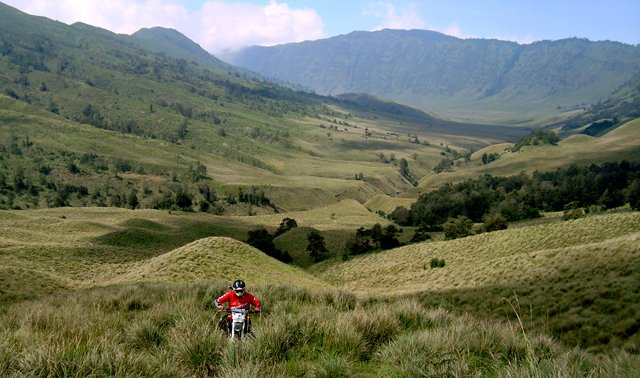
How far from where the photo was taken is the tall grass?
668cm

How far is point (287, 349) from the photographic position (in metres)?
8.60

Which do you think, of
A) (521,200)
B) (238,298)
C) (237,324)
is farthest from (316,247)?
(237,324)

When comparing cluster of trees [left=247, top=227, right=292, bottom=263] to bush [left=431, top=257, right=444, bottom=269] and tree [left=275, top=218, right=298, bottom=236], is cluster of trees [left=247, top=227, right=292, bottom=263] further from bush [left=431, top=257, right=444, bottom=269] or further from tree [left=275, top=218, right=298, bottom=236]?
bush [left=431, top=257, right=444, bottom=269]

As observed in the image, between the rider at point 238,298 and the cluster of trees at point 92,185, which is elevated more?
the rider at point 238,298

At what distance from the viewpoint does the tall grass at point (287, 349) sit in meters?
6.68

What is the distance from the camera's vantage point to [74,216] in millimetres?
100125

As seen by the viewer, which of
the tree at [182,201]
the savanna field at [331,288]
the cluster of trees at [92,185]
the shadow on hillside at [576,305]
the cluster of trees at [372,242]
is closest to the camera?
the savanna field at [331,288]

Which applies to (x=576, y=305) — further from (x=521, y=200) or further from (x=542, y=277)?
(x=521, y=200)

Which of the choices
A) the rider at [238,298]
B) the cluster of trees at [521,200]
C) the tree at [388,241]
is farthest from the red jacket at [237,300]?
the cluster of trees at [521,200]

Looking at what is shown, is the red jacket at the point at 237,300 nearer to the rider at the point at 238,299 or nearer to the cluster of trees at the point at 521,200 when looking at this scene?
the rider at the point at 238,299

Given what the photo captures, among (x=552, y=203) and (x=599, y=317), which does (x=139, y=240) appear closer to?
(x=599, y=317)

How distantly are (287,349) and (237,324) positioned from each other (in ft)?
6.83

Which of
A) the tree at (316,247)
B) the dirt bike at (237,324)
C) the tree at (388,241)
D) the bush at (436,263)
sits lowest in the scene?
the tree at (316,247)

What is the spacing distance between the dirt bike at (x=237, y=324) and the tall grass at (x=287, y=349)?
0.66 m
